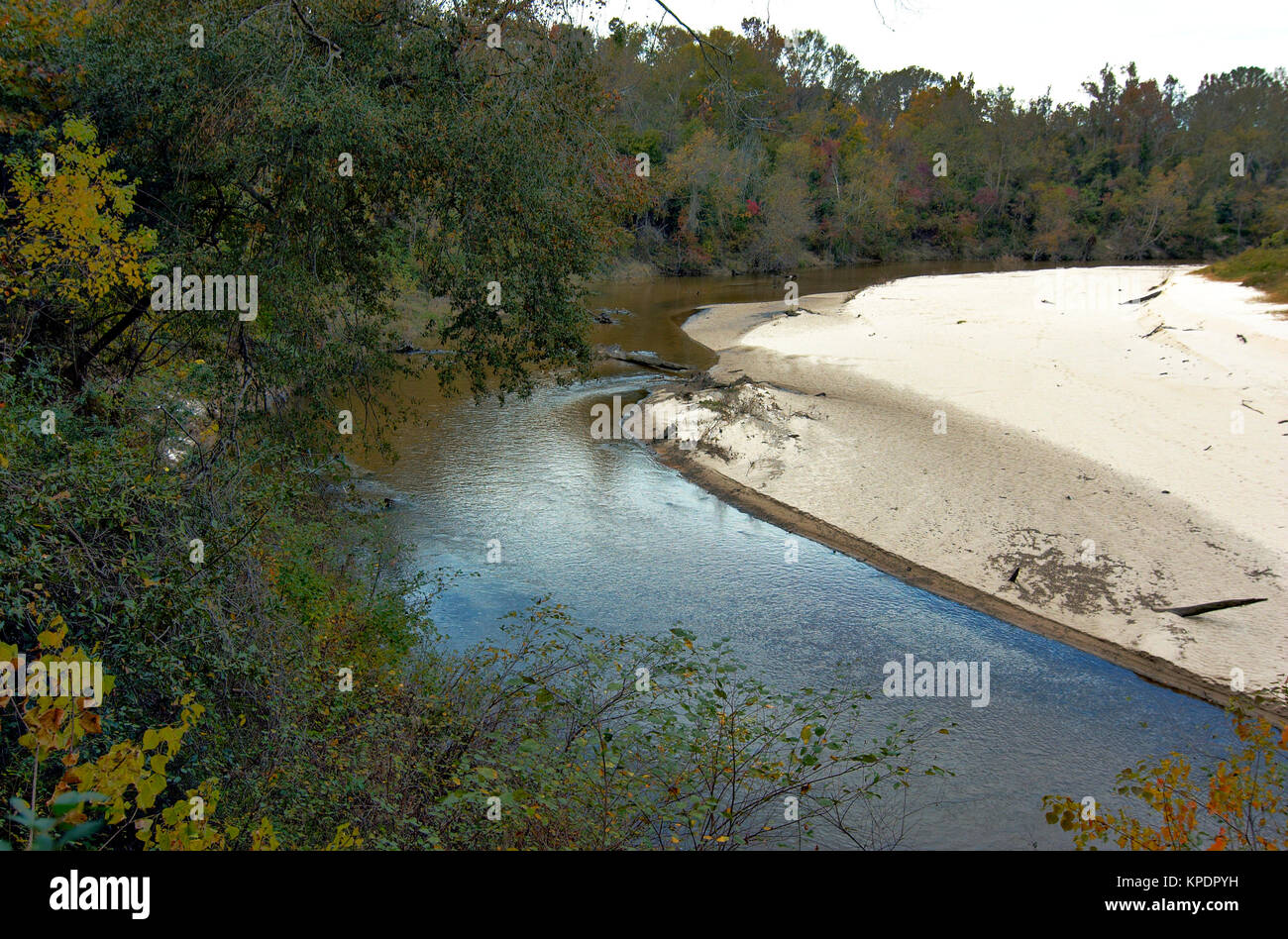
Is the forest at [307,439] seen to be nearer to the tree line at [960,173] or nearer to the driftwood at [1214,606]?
the driftwood at [1214,606]

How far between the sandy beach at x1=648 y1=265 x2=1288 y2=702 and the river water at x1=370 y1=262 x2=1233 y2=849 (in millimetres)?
811

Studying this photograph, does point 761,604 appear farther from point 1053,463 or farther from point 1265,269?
point 1265,269

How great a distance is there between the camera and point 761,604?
12.5 meters

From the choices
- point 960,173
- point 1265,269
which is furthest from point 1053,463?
point 960,173

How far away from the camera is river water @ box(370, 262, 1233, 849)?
29.2 ft

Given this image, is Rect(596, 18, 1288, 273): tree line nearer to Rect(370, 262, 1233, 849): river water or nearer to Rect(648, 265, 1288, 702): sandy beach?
Rect(648, 265, 1288, 702): sandy beach

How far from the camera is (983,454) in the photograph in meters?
17.0

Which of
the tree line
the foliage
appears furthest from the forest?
the tree line

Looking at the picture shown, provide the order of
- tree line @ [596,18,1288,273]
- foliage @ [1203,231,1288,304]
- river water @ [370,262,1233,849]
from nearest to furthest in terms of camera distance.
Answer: river water @ [370,262,1233,849], foliage @ [1203,231,1288,304], tree line @ [596,18,1288,273]

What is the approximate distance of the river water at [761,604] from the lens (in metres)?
8.89

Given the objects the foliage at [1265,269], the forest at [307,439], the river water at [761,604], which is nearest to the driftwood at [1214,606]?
the river water at [761,604]

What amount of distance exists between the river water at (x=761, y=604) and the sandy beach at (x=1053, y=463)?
2.66 feet

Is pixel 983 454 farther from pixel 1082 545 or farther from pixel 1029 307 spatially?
pixel 1029 307
